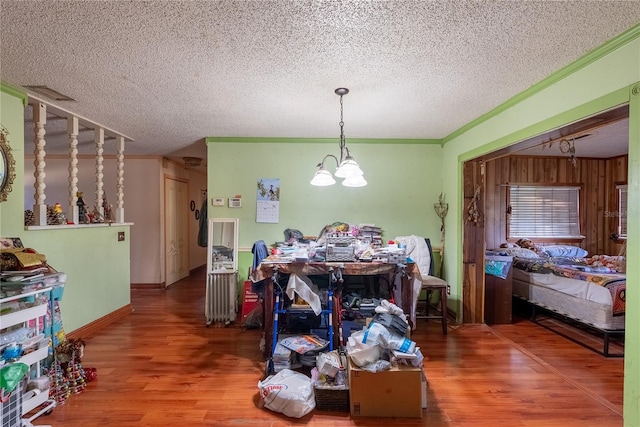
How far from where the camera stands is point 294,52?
2020 millimetres

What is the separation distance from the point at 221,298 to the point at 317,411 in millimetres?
2032

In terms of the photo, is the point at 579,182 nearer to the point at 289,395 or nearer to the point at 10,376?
the point at 289,395

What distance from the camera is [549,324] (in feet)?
12.4

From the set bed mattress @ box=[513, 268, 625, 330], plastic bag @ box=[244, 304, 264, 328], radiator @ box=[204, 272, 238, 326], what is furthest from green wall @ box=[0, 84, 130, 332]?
bed mattress @ box=[513, 268, 625, 330]

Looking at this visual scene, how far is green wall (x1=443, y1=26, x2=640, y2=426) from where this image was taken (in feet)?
5.55

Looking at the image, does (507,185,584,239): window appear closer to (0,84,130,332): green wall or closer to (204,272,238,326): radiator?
(204,272,238,326): radiator

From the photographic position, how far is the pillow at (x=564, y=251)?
4688 millimetres

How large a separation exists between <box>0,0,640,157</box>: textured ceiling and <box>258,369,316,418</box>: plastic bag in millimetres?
2287

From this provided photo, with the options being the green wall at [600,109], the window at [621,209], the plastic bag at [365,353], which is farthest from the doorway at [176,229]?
the window at [621,209]

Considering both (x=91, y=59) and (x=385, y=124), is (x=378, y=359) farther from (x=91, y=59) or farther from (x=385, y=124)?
(x=91, y=59)

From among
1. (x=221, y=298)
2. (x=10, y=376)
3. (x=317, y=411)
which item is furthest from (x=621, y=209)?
(x=10, y=376)

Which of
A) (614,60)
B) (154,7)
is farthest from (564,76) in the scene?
(154,7)

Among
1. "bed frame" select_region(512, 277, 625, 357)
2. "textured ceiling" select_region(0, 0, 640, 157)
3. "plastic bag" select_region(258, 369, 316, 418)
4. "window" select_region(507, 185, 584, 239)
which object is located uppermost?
"textured ceiling" select_region(0, 0, 640, 157)

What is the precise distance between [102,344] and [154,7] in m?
3.17
